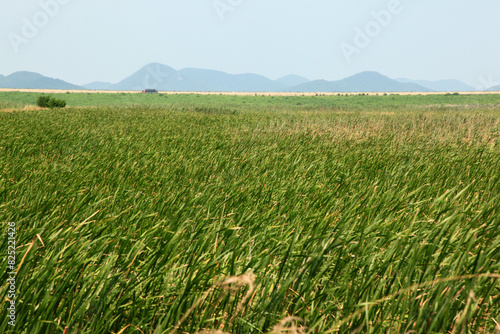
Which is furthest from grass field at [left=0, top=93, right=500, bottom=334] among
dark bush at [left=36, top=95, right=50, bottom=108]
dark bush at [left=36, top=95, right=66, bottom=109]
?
dark bush at [left=36, top=95, right=50, bottom=108]

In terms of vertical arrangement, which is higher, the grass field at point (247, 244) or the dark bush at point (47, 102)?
the grass field at point (247, 244)

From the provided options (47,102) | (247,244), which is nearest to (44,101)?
(47,102)

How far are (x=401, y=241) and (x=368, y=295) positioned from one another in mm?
484

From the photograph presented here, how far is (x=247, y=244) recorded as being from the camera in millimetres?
2637

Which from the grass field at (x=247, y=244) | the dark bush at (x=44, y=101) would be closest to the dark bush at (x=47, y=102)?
the dark bush at (x=44, y=101)

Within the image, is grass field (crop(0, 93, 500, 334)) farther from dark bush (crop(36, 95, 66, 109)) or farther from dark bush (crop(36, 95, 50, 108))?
dark bush (crop(36, 95, 50, 108))

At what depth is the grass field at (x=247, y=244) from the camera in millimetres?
1739

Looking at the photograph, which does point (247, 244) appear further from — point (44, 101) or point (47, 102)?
point (44, 101)

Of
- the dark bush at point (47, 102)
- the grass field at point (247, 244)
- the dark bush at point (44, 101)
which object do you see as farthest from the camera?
the dark bush at point (44, 101)

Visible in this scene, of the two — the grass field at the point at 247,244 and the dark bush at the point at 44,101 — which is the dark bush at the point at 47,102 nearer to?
the dark bush at the point at 44,101

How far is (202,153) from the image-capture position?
7.09 meters

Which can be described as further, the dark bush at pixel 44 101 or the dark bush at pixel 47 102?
the dark bush at pixel 44 101

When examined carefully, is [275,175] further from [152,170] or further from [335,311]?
[335,311]

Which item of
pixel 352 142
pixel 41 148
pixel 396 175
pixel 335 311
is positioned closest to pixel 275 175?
pixel 396 175
